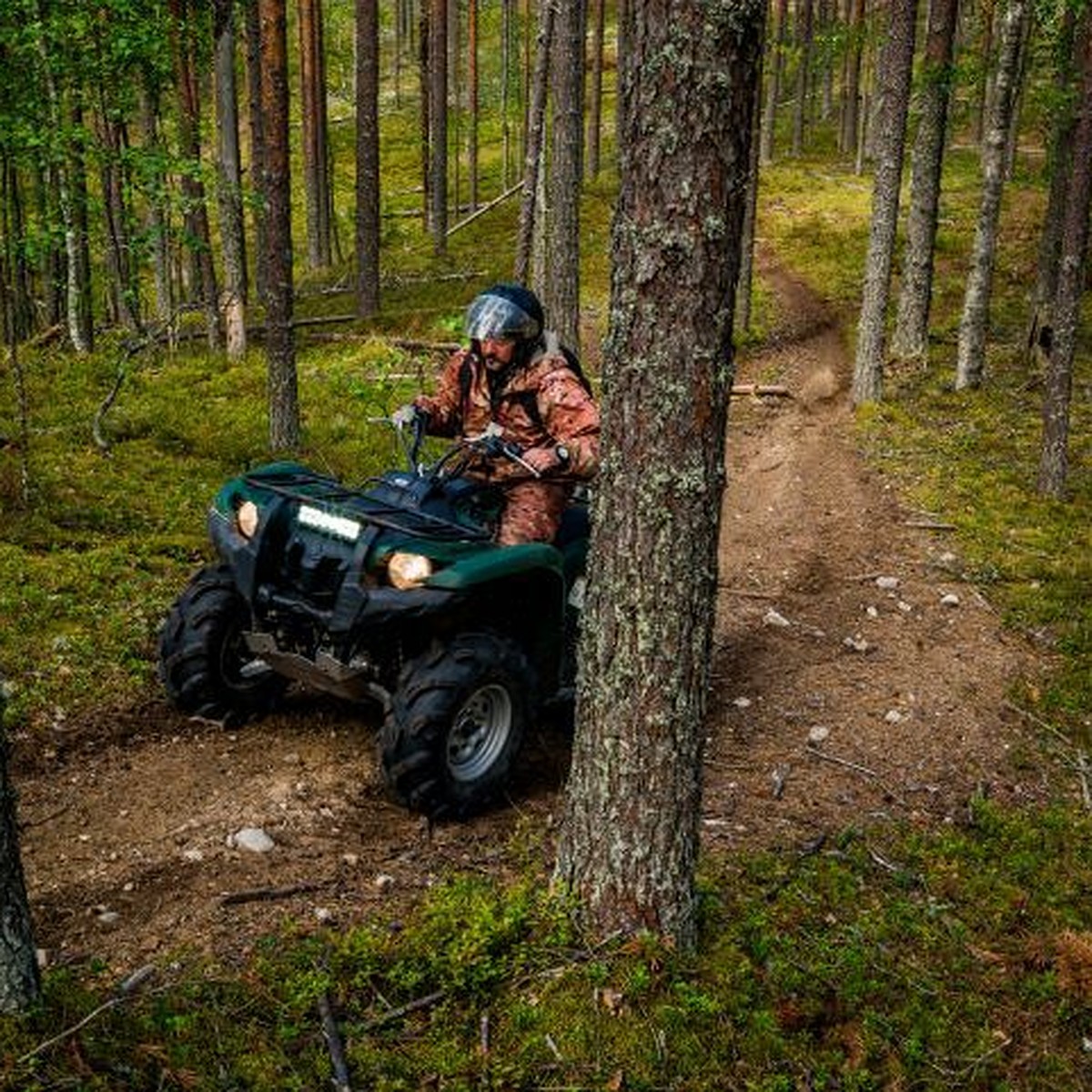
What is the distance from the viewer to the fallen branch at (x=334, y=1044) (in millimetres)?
3605

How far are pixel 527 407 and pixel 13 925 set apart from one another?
4099mm

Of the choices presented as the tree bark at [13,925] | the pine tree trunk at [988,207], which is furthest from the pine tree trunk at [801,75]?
the tree bark at [13,925]

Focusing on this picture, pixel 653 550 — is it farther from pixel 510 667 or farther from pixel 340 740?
pixel 340 740

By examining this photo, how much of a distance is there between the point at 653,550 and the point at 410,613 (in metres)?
1.81

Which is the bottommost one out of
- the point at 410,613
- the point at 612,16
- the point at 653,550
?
the point at 410,613

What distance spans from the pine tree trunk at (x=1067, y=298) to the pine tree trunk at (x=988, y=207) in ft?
11.1

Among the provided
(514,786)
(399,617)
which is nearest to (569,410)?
(399,617)

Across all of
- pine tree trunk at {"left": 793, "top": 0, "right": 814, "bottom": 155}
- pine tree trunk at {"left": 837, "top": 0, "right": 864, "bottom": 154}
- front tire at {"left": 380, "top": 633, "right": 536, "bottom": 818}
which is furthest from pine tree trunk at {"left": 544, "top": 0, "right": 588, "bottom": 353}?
pine tree trunk at {"left": 837, "top": 0, "right": 864, "bottom": 154}

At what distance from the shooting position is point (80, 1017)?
3.56 meters

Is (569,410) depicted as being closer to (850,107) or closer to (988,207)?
(988,207)

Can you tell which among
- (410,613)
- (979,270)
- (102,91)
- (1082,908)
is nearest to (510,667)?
(410,613)

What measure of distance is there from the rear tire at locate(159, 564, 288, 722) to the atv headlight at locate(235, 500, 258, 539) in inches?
11.9

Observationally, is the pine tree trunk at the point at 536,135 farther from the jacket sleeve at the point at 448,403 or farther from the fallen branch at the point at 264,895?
the fallen branch at the point at 264,895

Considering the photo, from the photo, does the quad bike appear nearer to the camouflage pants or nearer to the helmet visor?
the camouflage pants
